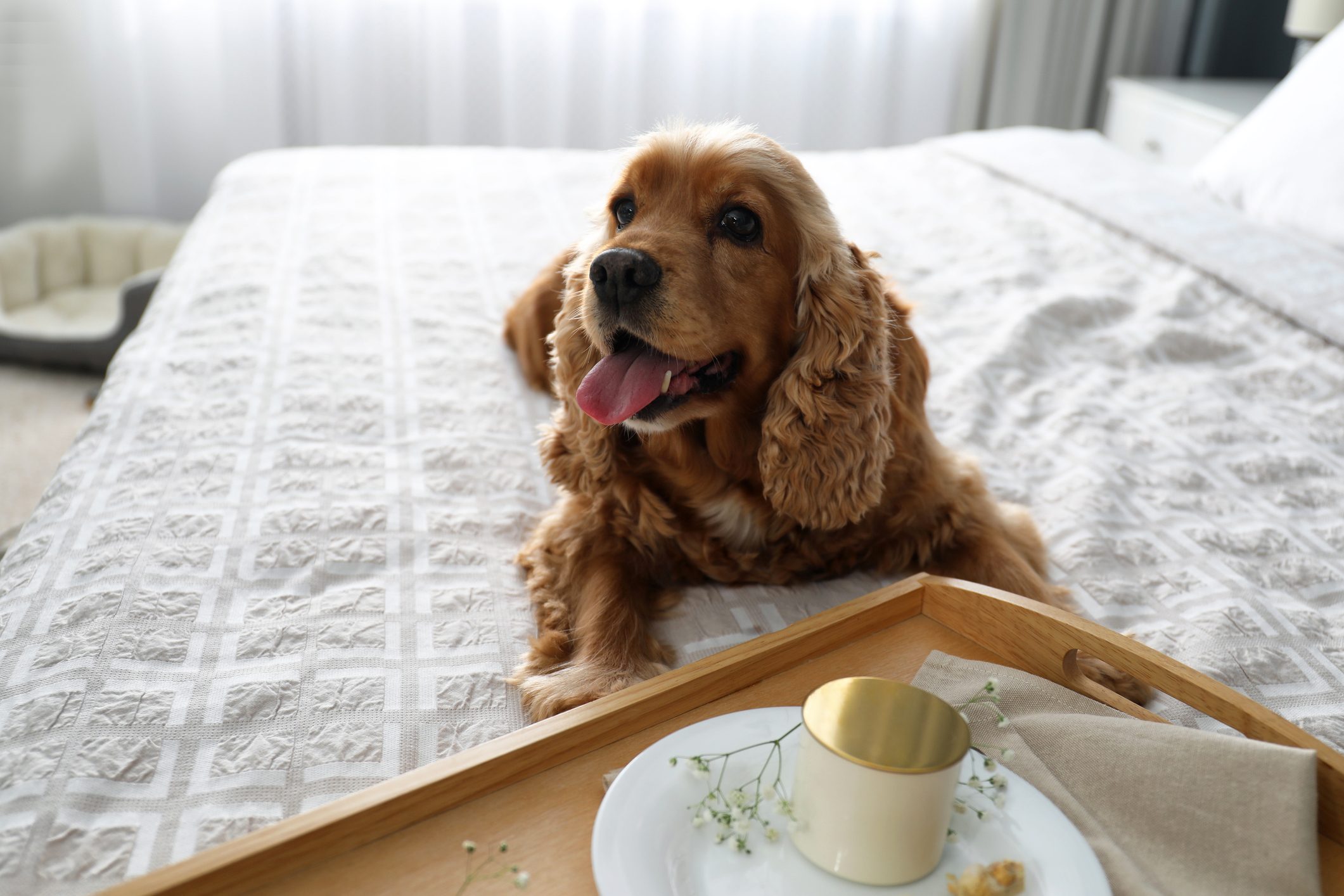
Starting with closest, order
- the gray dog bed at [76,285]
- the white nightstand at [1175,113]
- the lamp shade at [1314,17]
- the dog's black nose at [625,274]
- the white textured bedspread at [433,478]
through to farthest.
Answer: the white textured bedspread at [433,478]
the dog's black nose at [625,274]
the gray dog bed at [76,285]
the lamp shade at [1314,17]
the white nightstand at [1175,113]

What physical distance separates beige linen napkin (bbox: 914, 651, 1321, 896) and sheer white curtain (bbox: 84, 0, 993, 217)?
371cm

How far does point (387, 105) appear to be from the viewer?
4.15m

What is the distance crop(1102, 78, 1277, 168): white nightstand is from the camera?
11.1 ft

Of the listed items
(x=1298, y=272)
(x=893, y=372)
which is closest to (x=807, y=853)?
(x=893, y=372)

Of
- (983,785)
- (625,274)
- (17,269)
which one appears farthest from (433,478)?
(17,269)

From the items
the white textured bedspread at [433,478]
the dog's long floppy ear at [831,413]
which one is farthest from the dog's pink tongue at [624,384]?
the white textured bedspread at [433,478]

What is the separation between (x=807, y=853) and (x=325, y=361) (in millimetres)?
1352

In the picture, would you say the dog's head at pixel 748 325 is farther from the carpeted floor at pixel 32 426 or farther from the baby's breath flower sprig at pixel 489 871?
the carpeted floor at pixel 32 426

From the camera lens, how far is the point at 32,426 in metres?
3.03

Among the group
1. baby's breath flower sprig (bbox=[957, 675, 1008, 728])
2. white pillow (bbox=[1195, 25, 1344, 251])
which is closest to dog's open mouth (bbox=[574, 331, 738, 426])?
baby's breath flower sprig (bbox=[957, 675, 1008, 728])

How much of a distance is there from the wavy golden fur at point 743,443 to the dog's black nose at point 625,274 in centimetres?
2

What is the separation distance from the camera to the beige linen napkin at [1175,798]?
2.48 feet

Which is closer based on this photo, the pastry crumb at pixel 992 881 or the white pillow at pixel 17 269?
the pastry crumb at pixel 992 881

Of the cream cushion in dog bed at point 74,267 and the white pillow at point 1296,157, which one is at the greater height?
the white pillow at point 1296,157
